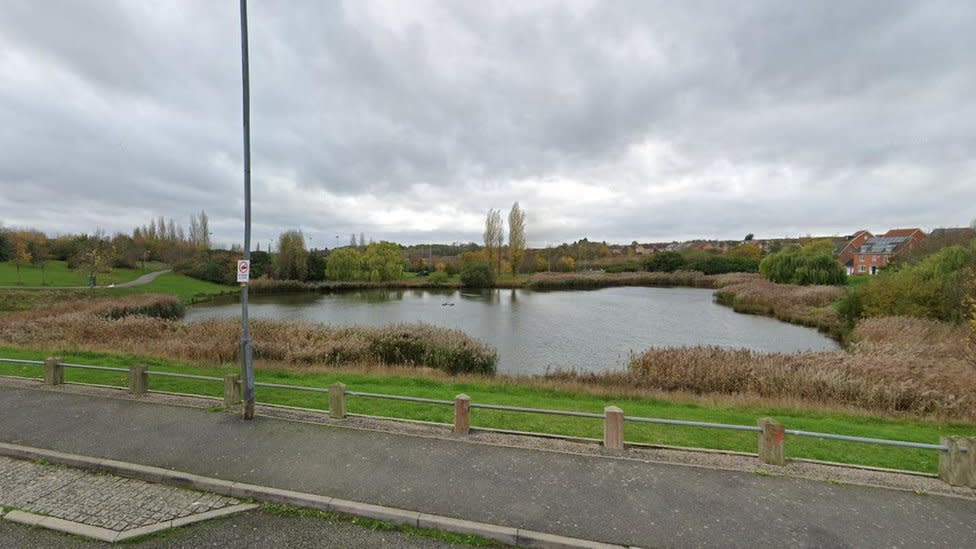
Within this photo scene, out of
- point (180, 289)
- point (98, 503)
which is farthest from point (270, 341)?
point (180, 289)

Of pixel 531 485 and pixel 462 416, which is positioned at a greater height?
pixel 462 416

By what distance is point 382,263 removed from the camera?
7381 cm

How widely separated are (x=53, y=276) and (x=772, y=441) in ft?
219

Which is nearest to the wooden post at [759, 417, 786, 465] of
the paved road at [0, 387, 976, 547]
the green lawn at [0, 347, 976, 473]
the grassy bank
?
the paved road at [0, 387, 976, 547]

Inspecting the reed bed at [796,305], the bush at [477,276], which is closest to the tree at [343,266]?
the bush at [477,276]

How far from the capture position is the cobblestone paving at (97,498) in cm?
479

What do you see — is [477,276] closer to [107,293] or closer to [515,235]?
[515,235]

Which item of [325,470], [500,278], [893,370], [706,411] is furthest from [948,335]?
[500,278]

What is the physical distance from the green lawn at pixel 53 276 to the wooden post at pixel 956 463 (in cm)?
5957

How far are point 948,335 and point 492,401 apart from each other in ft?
65.3

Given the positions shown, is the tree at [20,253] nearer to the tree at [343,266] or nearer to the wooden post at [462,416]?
the tree at [343,266]

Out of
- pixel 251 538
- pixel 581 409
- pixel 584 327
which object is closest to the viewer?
pixel 251 538

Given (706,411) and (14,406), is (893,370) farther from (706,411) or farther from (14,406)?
(14,406)

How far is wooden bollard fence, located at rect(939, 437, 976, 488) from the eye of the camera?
5.38m
